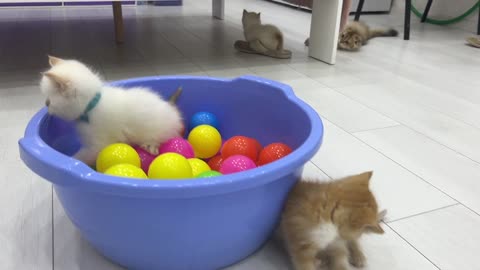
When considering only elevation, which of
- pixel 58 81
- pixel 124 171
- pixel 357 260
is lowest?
pixel 357 260

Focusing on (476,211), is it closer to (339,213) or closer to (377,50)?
(339,213)

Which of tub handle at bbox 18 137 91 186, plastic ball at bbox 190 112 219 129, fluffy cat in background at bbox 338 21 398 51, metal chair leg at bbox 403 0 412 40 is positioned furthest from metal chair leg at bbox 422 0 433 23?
tub handle at bbox 18 137 91 186

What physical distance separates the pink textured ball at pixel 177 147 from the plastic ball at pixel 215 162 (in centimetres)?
7

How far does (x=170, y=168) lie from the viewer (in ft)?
2.42

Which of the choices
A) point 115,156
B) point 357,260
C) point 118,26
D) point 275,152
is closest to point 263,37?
point 118,26

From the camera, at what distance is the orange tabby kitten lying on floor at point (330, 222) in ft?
2.06

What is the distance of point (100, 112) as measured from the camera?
0.82 m

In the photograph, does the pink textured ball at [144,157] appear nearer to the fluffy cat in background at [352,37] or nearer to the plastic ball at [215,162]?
the plastic ball at [215,162]

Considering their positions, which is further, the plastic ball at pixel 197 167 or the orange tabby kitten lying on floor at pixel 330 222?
the plastic ball at pixel 197 167

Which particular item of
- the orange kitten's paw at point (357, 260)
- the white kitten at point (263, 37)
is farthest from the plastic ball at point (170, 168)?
the white kitten at point (263, 37)

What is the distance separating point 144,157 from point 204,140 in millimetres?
151

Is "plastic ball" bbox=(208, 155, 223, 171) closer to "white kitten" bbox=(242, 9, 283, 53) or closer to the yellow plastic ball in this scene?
the yellow plastic ball

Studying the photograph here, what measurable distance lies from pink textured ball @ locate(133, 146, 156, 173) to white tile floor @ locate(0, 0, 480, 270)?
19cm

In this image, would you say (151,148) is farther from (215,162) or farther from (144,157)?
(215,162)
